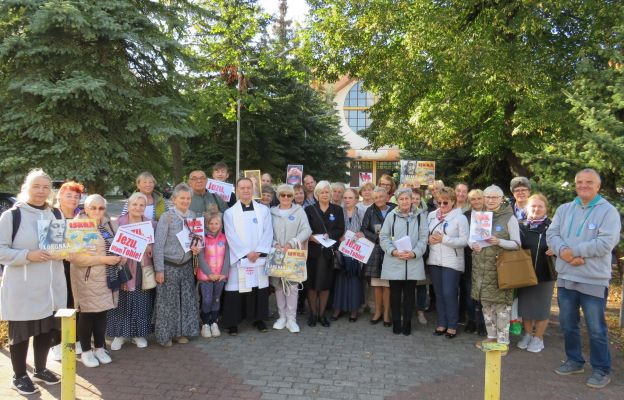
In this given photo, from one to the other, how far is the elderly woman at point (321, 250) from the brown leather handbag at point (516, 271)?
88.4 inches

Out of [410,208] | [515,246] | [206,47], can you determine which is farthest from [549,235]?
[206,47]

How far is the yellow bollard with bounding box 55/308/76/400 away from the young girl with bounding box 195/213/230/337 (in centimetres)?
244

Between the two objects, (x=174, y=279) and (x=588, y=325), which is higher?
(x=174, y=279)

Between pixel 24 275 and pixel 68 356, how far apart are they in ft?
3.91

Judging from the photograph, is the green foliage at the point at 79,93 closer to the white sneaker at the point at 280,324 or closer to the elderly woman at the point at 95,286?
the elderly woman at the point at 95,286

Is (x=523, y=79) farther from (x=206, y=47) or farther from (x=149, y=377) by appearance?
(x=206, y=47)

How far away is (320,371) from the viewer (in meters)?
4.92

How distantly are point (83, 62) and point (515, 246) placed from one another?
23.2ft

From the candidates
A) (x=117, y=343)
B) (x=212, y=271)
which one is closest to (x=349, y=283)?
(x=212, y=271)

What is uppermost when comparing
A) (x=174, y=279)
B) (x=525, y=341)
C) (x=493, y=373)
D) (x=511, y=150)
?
(x=511, y=150)

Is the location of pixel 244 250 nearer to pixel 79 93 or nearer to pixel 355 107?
pixel 79 93

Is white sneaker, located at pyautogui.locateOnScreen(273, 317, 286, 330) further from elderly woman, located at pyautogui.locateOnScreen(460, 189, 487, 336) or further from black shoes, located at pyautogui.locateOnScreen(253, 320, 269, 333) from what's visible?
elderly woman, located at pyautogui.locateOnScreen(460, 189, 487, 336)

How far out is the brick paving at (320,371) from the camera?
14.5 ft

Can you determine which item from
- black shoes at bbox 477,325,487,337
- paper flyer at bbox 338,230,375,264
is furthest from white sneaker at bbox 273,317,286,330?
black shoes at bbox 477,325,487,337
